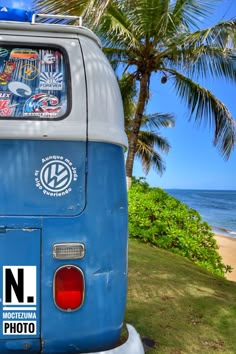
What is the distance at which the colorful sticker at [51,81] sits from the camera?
1923 millimetres

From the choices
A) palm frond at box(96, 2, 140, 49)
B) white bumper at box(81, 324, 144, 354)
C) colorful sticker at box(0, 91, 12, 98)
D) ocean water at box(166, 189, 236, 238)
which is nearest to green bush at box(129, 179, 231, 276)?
palm frond at box(96, 2, 140, 49)

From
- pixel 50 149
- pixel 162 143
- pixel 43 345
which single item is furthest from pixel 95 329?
pixel 162 143

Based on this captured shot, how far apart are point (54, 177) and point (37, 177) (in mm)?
81

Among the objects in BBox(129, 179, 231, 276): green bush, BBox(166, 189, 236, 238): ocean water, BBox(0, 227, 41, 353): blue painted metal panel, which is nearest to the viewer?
BBox(0, 227, 41, 353): blue painted metal panel

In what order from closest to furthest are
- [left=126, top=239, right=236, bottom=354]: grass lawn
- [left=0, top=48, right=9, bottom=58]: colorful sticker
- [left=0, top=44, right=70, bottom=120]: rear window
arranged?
[left=0, top=44, right=70, bottom=120]: rear window, [left=0, top=48, right=9, bottom=58]: colorful sticker, [left=126, top=239, right=236, bottom=354]: grass lawn

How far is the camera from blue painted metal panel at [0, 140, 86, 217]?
1776mm

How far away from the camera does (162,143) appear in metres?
20.6

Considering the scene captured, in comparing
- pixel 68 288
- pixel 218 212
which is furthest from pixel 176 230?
pixel 218 212

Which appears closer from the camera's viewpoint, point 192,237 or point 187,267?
point 187,267

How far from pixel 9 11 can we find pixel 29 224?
45.5 inches

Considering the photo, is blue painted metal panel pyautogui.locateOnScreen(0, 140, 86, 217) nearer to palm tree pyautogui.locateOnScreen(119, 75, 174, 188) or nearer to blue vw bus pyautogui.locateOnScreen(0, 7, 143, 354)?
blue vw bus pyautogui.locateOnScreen(0, 7, 143, 354)

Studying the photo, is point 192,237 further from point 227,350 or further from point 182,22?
point 182,22

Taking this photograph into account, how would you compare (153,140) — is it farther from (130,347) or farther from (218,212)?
(218,212)

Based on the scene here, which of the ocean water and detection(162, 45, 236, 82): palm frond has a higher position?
detection(162, 45, 236, 82): palm frond
